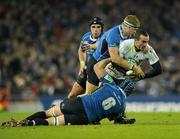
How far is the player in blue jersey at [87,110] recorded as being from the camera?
43.8 ft

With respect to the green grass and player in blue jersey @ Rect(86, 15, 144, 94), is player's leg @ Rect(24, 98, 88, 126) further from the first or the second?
player in blue jersey @ Rect(86, 15, 144, 94)

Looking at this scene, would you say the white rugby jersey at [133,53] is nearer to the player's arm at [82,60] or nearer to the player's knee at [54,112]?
the player's knee at [54,112]

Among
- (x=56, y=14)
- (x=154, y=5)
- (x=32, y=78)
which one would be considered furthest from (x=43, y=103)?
(x=154, y=5)

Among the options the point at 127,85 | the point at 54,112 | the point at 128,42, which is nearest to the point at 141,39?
the point at 128,42

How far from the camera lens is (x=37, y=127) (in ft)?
43.3

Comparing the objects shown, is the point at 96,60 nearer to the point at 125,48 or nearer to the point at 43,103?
the point at 125,48

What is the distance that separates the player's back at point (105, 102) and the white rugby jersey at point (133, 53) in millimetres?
1079

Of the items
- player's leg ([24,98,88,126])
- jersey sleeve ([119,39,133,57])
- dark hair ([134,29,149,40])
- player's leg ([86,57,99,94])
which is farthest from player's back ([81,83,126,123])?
player's leg ([86,57,99,94])

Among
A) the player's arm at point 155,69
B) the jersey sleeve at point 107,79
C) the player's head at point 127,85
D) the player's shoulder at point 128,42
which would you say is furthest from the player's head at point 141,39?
the jersey sleeve at point 107,79

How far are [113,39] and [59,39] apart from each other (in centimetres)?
1638

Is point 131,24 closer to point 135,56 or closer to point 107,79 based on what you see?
point 135,56

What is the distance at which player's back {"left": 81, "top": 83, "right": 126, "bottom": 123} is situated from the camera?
13.3 meters

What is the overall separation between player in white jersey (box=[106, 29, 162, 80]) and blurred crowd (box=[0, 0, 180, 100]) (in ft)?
41.7

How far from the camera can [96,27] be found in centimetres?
1650
